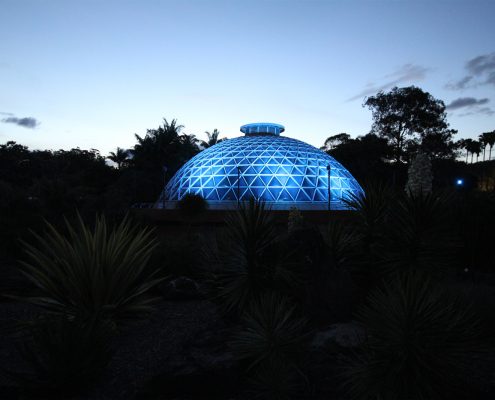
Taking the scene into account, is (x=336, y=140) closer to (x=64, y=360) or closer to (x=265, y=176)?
(x=265, y=176)

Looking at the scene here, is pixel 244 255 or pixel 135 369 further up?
pixel 244 255

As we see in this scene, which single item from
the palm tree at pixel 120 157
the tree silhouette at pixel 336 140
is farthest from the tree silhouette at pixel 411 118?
the palm tree at pixel 120 157

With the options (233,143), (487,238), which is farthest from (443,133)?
(487,238)

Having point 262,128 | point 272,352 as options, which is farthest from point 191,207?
point 262,128

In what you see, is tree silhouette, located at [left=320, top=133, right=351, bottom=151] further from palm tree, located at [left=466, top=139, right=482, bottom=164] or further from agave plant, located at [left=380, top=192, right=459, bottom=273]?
agave plant, located at [left=380, top=192, right=459, bottom=273]

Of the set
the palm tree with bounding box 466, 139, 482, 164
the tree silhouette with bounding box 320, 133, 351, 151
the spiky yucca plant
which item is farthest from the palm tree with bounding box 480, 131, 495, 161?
the spiky yucca plant

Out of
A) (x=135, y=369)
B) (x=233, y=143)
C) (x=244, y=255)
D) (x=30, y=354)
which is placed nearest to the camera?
(x=30, y=354)

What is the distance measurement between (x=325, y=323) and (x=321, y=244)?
45.6 inches

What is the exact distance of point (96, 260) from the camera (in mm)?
6656

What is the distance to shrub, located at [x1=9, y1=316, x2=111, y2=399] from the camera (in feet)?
15.3

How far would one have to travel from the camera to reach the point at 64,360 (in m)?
4.72

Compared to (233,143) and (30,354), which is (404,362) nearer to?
(30,354)

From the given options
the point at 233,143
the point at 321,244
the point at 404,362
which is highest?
the point at 233,143

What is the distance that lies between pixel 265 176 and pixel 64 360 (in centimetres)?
2866
